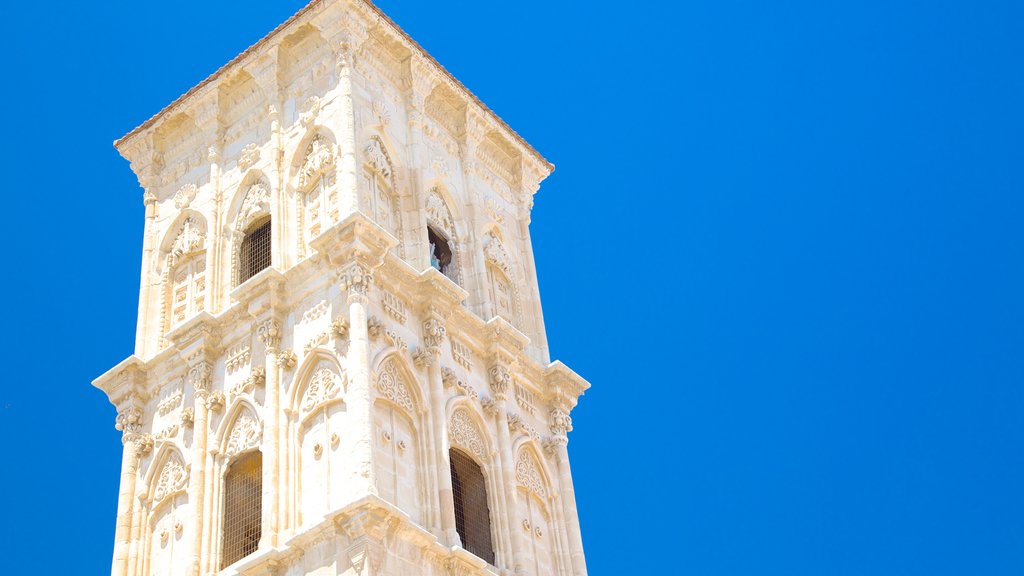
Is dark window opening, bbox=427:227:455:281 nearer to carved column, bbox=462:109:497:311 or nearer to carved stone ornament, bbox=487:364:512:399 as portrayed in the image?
carved column, bbox=462:109:497:311

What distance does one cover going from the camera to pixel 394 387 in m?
24.3

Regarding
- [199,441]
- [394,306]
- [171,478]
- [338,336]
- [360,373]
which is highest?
[394,306]

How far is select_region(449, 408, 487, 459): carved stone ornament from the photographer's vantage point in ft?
83.3

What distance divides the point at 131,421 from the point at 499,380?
7290 millimetres

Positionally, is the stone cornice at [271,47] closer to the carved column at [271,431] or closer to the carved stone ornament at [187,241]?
the carved stone ornament at [187,241]

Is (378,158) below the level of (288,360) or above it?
above

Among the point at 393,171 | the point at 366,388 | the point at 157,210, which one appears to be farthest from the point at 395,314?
the point at 157,210

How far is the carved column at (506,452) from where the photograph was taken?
2506 cm

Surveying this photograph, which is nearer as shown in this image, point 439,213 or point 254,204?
point 254,204

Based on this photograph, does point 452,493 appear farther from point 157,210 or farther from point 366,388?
point 157,210

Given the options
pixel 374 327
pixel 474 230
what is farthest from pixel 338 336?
pixel 474 230

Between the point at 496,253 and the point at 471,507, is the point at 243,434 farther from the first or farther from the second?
the point at 496,253

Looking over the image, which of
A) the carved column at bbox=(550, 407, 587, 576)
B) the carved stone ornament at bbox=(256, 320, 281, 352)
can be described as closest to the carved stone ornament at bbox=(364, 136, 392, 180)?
the carved stone ornament at bbox=(256, 320, 281, 352)

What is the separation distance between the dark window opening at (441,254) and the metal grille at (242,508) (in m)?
6.42
